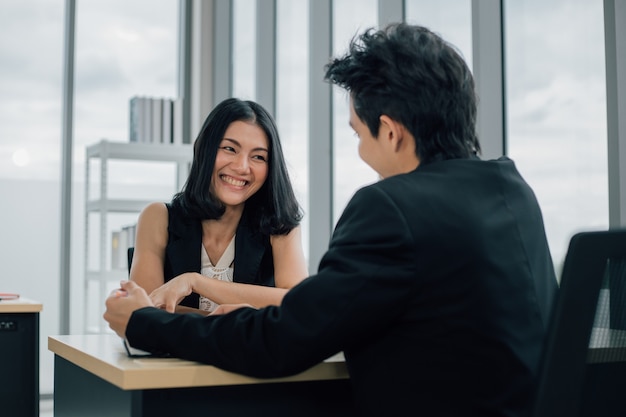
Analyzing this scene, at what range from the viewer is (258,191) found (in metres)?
2.28

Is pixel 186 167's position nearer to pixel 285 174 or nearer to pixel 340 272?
pixel 285 174

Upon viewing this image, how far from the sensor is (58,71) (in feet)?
16.6

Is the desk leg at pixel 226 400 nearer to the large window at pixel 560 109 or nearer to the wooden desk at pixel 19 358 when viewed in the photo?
the large window at pixel 560 109

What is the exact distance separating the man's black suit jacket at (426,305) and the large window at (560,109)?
127 centimetres

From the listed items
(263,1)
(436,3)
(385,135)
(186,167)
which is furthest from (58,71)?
(385,135)

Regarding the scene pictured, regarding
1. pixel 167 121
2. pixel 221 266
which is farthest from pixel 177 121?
pixel 221 266

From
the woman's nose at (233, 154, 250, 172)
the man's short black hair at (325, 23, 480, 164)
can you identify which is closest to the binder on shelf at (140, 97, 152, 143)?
the woman's nose at (233, 154, 250, 172)

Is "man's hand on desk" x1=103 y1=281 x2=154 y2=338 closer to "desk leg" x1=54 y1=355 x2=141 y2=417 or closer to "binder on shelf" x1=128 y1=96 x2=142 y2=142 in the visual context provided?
"desk leg" x1=54 y1=355 x2=141 y2=417

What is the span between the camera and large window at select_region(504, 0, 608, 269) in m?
2.35

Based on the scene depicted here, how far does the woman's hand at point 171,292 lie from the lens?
1.70 meters

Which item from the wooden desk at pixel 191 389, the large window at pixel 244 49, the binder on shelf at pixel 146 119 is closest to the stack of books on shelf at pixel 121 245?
the binder on shelf at pixel 146 119

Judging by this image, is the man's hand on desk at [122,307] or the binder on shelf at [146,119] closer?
the man's hand on desk at [122,307]

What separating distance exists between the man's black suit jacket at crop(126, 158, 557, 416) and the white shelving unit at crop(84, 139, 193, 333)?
3718 mm

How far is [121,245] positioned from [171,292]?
317cm
